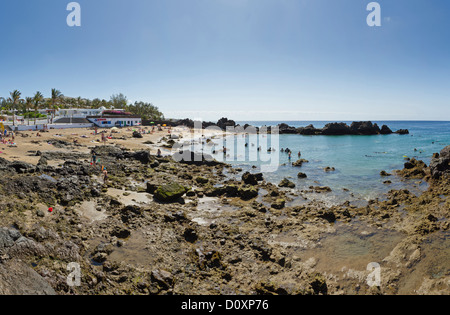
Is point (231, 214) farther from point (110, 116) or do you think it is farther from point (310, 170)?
point (110, 116)

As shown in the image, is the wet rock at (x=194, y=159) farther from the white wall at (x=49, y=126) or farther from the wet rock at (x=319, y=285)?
the white wall at (x=49, y=126)

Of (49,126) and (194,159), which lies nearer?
(194,159)

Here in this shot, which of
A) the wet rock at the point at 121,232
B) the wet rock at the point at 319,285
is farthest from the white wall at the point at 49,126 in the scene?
the wet rock at the point at 319,285

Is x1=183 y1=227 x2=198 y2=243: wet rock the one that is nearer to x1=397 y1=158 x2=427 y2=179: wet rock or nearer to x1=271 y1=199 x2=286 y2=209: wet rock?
x1=271 y1=199 x2=286 y2=209: wet rock

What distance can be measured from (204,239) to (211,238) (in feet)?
1.57

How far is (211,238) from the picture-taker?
1516 cm

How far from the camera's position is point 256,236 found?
15.5m

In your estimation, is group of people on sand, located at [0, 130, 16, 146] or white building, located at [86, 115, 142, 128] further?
white building, located at [86, 115, 142, 128]

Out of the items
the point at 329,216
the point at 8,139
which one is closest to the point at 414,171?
the point at 329,216

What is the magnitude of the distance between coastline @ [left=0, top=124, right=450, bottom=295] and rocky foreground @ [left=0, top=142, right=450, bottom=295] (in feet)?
0.20

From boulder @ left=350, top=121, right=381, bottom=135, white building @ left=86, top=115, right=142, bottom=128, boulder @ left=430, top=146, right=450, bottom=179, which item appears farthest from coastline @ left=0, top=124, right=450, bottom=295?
boulder @ left=350, top=121, right=381, bottom=135

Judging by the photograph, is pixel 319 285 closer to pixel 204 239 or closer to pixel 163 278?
pixel 204 239

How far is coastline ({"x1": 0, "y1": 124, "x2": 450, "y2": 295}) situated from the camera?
10.6 metres

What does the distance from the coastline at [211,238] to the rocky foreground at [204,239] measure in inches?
2.5
